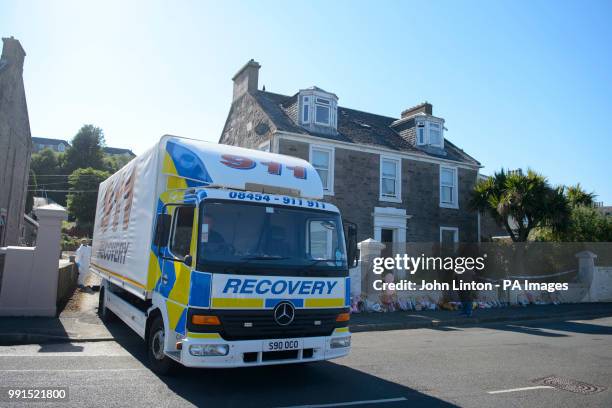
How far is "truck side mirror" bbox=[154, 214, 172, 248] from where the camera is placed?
231 inches

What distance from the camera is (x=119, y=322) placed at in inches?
416

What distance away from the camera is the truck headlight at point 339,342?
606 centimetres

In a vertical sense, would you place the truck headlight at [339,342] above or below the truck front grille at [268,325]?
below

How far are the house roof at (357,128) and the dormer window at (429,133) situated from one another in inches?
18.0

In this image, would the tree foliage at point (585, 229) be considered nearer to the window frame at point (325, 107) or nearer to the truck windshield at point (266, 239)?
the window frame at point (325, 107)

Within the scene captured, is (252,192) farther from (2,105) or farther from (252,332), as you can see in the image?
(2,105)

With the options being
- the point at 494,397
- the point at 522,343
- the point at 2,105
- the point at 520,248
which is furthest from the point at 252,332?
the point at 2,105

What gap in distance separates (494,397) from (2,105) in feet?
76.2

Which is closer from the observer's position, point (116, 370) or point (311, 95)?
point (116, 370)

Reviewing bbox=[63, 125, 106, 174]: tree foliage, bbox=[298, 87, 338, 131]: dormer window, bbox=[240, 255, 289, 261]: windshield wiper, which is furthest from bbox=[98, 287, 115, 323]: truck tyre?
bbox=[63, 125, 106, 174]: tree foliage

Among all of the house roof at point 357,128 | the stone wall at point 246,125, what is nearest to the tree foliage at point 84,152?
the stone wall at point 246,125

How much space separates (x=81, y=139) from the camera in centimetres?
6862

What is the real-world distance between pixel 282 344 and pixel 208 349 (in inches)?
35.8

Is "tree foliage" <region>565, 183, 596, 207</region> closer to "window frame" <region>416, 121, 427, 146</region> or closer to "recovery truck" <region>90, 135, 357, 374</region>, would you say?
"window frame" <region>416, 121, 427, 146</region>
